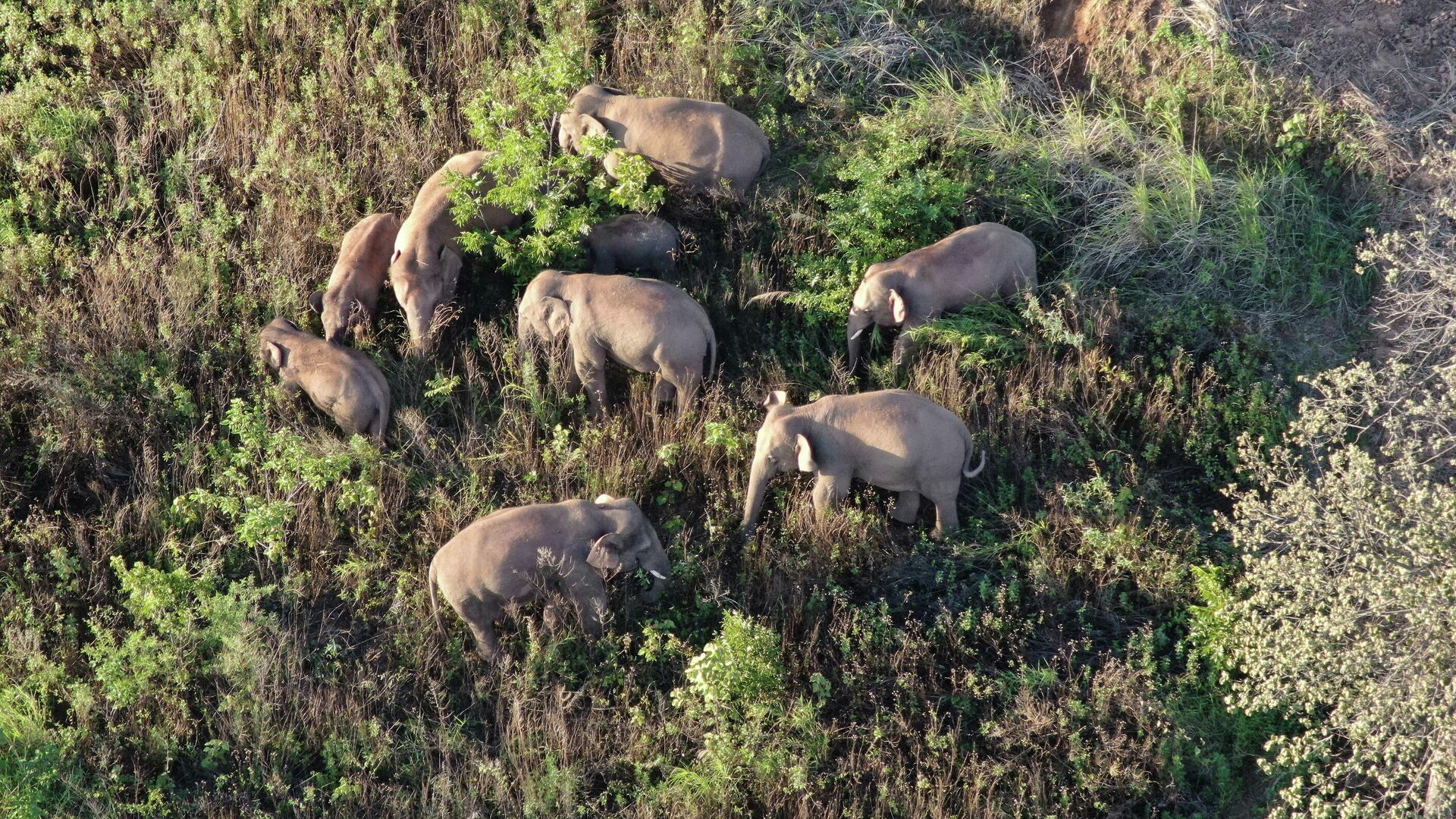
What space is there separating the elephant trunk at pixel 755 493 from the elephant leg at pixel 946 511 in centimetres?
108

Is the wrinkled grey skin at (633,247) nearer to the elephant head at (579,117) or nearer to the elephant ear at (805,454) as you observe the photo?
the elephant head at (579,117)

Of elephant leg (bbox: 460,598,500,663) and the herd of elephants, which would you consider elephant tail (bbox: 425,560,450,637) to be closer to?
the herd of elephants

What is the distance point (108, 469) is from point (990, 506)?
19.8 ft

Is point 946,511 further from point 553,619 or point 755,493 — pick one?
point 553,619

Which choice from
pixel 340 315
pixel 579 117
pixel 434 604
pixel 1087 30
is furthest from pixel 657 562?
pixel 1087 30

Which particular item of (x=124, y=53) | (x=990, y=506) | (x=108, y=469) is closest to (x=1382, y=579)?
(x=990, y=506)

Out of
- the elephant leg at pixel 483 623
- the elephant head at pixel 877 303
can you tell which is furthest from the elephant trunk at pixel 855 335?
the elephant leg at pixel 483 623

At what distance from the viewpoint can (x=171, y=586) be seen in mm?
Answer: 8000

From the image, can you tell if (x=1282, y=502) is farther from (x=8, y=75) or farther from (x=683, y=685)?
(x=8, y=75)

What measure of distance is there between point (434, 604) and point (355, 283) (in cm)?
275

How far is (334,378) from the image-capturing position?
28.7 feet

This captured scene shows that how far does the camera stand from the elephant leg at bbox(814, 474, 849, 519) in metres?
8.15

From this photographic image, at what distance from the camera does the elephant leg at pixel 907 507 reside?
8258mm

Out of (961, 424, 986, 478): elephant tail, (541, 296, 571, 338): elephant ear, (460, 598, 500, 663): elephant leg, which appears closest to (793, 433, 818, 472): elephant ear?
(961, 424, 986, 478): elephant tail
